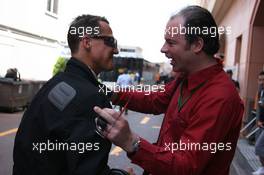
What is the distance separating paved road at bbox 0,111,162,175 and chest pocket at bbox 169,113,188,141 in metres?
5.07

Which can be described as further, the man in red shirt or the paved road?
the paved road

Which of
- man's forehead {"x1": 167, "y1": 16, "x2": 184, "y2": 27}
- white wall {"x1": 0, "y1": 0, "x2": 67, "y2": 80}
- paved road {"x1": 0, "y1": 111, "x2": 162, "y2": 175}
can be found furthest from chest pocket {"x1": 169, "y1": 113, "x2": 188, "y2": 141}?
white wall {"x1": 0, "y1": 0, "x2": 67, "y2": 80}

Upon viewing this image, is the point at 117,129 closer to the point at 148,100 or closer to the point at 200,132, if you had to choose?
the point at 200,132

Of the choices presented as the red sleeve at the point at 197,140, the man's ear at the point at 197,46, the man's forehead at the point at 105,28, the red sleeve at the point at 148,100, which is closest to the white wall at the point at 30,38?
the red sleeve at the point at 148,100

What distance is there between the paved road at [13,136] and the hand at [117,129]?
5424mm

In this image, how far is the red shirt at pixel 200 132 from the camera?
1.95 meters

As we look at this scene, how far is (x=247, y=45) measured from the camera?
495 inches

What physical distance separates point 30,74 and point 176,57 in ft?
72.4

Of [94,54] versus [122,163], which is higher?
[94,54]

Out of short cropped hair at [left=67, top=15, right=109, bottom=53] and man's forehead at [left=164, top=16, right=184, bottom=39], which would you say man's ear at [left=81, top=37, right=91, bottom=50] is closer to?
short cropped hair at [left=67, top=15, right=109, bottom=53]

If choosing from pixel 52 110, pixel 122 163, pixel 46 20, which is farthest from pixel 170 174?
pixel 46 20

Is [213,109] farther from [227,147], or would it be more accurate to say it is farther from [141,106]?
[141,106]

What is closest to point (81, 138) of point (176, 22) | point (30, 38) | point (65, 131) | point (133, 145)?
point (65, 131)

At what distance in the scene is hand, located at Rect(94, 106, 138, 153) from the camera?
5.81ft
